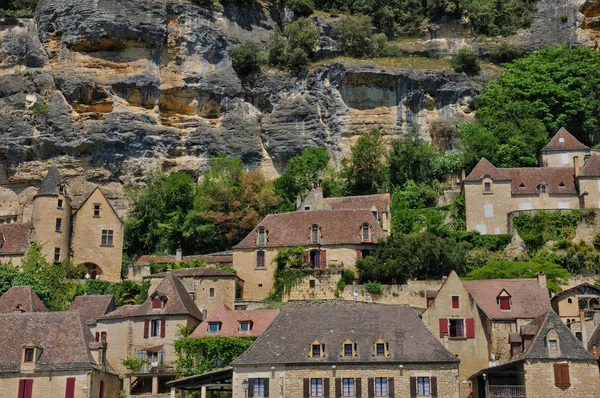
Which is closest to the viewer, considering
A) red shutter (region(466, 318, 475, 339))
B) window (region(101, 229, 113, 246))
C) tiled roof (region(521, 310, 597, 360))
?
tiled roof (region(521, 310, 597, 360))

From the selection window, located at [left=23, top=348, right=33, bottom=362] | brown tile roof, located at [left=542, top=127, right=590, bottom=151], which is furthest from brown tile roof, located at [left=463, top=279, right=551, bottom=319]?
window, located at [left=23, top=348, right=33, bottom=362]

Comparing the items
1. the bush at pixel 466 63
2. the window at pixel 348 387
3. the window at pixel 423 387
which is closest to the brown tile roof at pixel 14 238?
the window at pixel 348 387

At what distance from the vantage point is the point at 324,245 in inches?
2167

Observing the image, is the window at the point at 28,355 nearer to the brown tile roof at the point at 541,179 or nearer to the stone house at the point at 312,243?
the stone house at the point at 312,243

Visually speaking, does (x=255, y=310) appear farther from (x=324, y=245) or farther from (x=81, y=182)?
(x=81, y=182)

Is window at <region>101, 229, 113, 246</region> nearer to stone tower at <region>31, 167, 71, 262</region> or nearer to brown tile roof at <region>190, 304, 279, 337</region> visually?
stone tower at <region>31, 167, 71, 262</region>

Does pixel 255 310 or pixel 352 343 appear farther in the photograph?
pixel 255 310

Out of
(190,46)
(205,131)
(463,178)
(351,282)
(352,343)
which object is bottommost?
(352,343)

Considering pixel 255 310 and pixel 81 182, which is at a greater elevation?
pixel 81 182

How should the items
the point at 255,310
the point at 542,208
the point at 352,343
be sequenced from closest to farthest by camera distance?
the point at 352,343
the point at 255,310
the point at 542,208

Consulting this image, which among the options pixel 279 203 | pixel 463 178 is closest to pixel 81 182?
pixel 279 203

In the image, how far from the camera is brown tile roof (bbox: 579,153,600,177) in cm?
5981

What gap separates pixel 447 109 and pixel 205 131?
19.4m

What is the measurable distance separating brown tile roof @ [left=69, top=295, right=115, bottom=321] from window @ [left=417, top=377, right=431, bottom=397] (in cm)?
1960
